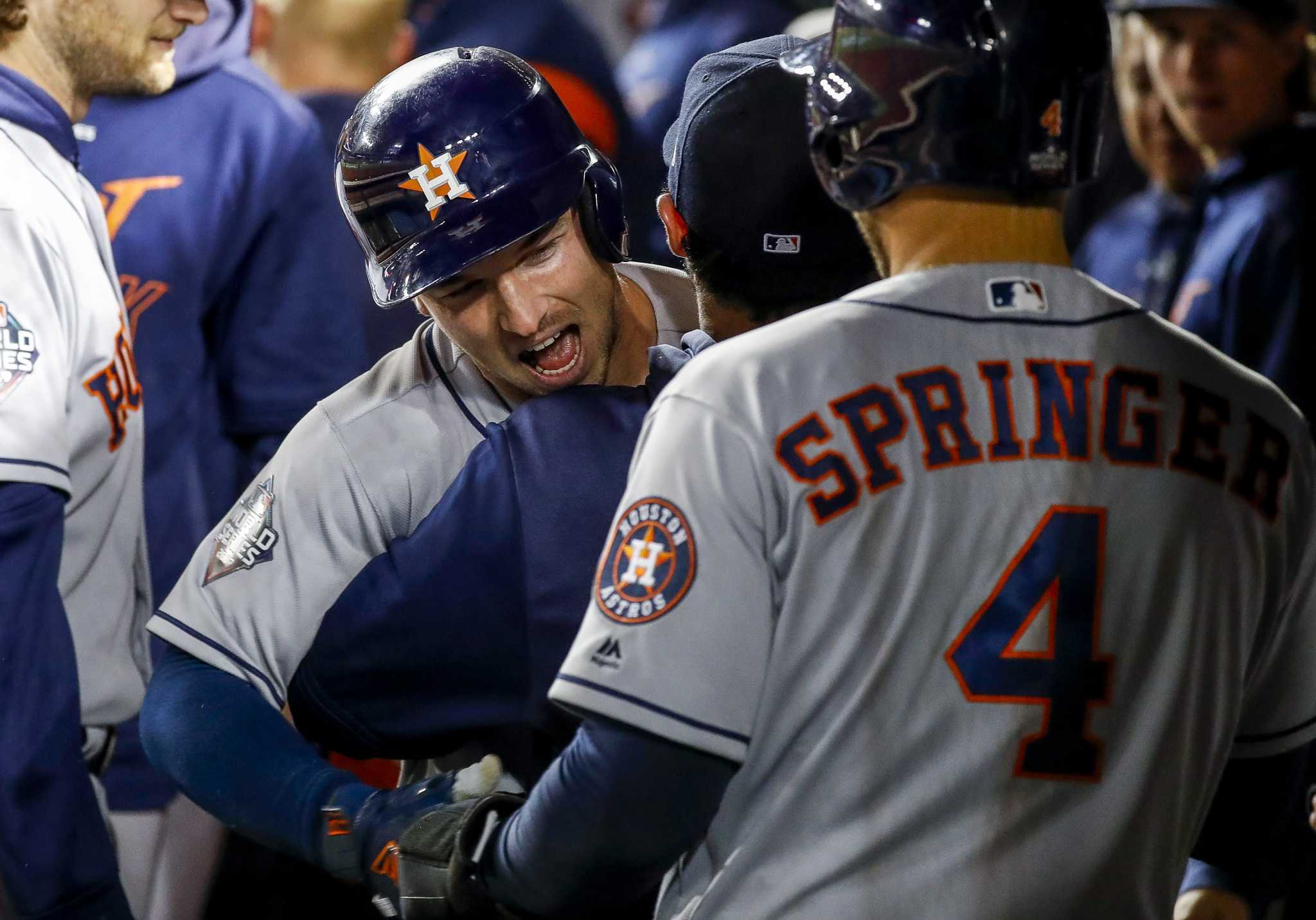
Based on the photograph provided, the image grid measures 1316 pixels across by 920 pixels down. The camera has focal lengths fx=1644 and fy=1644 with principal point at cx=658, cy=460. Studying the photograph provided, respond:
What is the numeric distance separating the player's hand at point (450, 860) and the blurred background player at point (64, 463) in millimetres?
969

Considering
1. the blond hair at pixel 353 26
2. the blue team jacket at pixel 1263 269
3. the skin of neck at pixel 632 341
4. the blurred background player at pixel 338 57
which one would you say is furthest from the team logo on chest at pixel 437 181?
the blue team jacket at pixel 1263 269

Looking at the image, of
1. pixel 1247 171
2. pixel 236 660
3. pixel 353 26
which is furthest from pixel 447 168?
pixel 1247 171

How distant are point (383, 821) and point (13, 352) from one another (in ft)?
3.50

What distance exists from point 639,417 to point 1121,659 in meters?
0.58

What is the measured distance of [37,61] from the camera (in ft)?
8.90

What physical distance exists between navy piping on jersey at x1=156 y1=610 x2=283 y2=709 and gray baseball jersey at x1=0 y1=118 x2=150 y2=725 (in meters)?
0.56

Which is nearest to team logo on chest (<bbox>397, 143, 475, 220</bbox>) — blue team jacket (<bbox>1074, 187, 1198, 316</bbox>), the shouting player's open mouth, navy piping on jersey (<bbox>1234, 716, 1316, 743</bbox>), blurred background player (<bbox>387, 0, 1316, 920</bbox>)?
the shouting player's open mouth

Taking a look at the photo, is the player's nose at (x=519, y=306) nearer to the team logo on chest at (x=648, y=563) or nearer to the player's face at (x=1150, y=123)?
the team logo on chest at (x=648, y=563)

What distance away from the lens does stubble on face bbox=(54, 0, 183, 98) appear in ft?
8.93

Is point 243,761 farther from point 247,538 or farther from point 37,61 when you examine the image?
point 37,61

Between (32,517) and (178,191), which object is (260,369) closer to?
(178,191)

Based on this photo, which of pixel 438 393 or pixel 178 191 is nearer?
pixel 438 393

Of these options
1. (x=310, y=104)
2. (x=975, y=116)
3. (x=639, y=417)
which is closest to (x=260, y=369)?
(x=310, y=104)

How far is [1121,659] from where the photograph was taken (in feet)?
4.98
